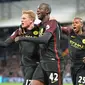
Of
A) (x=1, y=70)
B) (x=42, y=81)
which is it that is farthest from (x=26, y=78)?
(x=1, y=70)

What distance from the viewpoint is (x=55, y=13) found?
2509 centimetres

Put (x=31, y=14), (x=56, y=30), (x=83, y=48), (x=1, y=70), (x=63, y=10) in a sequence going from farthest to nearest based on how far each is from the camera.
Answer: (x=1, y=70)
(x=63, y=10)
(x=83, y=48)
(x=31, y=14)
(x=56, y=30)

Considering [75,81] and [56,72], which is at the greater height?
[56,72]

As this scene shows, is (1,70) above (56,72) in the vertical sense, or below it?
below

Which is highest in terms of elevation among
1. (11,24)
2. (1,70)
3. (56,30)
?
(56,30)

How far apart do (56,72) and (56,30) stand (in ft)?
2.10

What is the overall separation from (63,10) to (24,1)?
2660mm

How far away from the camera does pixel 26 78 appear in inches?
284

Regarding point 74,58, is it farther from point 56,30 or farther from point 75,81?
point 56,30

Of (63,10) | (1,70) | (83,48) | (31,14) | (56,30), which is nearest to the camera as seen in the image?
(56,30)

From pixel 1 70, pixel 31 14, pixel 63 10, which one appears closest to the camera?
pixel 31 14

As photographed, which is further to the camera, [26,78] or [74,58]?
[74,58]

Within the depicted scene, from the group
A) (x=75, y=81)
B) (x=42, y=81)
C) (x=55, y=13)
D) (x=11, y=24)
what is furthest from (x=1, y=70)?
(x=42, y=81)

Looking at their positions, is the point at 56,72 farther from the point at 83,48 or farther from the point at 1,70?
the point at 1,70
